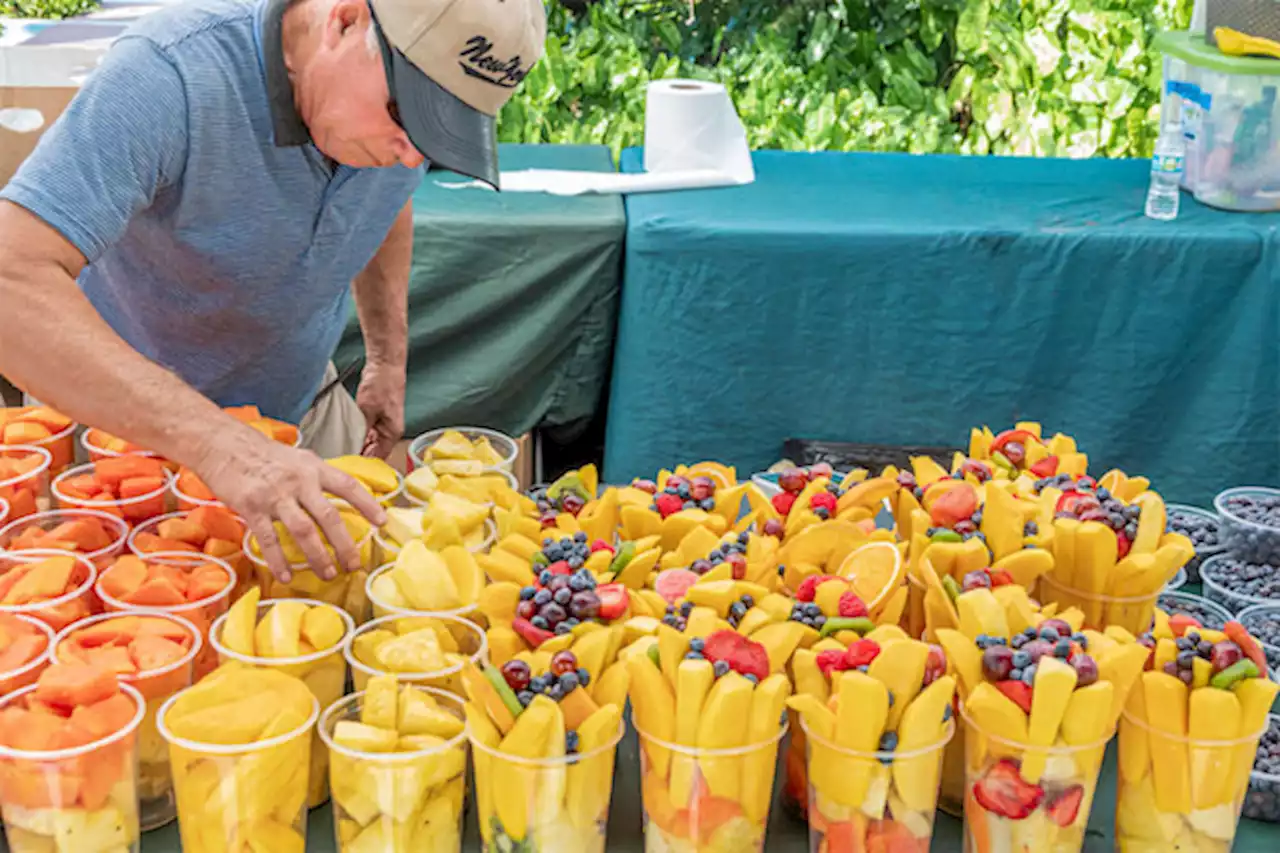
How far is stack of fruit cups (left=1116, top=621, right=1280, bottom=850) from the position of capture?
1131 millimetres

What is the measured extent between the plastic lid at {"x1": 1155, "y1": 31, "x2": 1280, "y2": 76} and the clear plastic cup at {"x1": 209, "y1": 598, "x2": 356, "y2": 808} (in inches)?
104

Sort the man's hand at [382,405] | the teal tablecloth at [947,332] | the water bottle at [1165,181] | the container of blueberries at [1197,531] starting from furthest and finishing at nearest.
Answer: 1. the water bottle at [1165,181]
2. the teal tablecloth at [947,332]
3. the man's hand at [382,405]
4. the container of blueberries at [1197,531]

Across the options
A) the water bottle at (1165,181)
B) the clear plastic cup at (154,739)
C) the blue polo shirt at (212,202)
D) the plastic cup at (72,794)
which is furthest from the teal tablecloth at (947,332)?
the plastic cup at (72,794)

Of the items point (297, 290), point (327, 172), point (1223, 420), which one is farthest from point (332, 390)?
point (1223, 420)

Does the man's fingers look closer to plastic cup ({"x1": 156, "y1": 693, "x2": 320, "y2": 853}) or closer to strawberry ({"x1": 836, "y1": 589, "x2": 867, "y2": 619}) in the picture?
plastic cup ({"x1": 156, "y1": 693, "x2": 320, "y2": 853})

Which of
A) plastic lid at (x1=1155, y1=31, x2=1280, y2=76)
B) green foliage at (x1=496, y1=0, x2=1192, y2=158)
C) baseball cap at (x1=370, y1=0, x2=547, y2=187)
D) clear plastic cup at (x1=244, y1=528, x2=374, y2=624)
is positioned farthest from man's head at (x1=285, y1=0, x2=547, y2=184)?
green foliage at (x1=496, y1=0, x2=1192, y2=158)

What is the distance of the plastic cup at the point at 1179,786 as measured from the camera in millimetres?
1141

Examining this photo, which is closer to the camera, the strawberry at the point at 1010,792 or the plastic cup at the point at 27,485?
the strawberry at the point at 1010,792

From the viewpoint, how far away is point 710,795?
1.11 m

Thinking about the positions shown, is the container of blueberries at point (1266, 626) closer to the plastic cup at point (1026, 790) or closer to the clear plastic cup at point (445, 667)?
the plastic cup at point (1026, 790)

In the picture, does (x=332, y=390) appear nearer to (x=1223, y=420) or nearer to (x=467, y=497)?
(x=467, y=497)

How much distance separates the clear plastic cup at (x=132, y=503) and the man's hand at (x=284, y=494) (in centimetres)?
12

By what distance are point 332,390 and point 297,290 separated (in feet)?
1.35

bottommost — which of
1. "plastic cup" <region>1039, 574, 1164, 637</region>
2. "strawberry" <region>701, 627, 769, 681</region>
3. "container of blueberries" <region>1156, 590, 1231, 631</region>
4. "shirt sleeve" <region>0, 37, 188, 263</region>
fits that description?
"container of blueberries" <region>1156, 590, 1231, 631</region>
